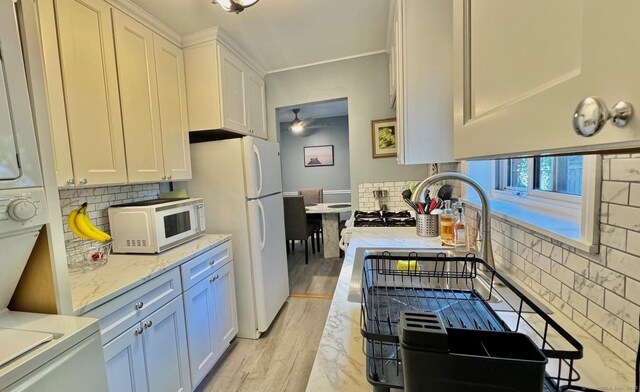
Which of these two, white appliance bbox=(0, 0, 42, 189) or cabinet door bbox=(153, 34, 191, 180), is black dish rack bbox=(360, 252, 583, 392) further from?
cabinet door bbox=(153, 34, 191, 180)

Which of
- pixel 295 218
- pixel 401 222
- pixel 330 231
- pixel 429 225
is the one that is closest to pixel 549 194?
pixel 429 225

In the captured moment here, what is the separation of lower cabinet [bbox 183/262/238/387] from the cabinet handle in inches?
72.9

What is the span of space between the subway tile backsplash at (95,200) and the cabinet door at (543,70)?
2.00 m

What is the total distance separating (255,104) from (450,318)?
8.55ft

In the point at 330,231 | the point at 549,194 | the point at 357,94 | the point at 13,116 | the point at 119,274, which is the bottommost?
the point at 330,231

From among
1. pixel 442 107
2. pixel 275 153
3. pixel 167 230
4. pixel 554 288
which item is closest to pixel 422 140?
pixel 442 107

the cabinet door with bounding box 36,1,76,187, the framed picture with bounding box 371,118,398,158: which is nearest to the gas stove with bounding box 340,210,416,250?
the framed picture with bounding box 371,118,398,158

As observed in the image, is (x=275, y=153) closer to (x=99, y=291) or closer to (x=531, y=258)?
(x=99, y=291)

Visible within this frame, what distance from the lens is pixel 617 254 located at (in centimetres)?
59

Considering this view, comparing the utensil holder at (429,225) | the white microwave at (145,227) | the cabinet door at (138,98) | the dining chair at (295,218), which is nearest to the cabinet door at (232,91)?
the cabinet door at (138,98)

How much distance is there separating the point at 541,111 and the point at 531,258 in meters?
0.79

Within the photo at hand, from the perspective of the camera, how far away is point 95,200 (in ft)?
5.81

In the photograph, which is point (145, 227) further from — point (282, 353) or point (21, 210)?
point (282, 353)

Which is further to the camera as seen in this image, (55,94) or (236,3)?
(236,3)
